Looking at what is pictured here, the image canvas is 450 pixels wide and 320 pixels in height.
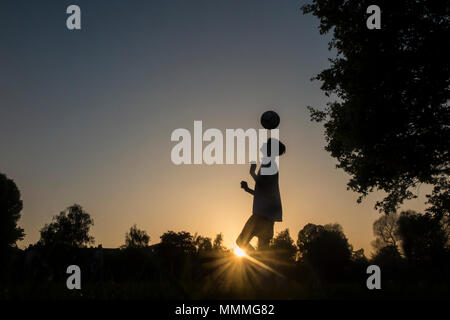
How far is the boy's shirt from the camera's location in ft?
27.4

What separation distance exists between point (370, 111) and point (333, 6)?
5.17 meters

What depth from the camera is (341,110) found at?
16719 millimetres

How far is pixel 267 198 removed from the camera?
841cm

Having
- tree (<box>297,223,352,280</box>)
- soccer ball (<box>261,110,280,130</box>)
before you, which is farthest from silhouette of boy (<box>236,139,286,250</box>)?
tree (<box>297,223,352,280</box>)

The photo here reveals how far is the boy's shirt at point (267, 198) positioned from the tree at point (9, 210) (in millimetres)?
46579

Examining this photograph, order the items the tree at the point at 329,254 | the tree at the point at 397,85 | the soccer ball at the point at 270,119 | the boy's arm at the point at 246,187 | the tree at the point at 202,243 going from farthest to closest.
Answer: the tree at the point at 329,254 < the tree at the point at 397,85 < the soccer ball at the point at 270,119 < the boy's arm at the point at 246,187 < the tree at the point at 202,243

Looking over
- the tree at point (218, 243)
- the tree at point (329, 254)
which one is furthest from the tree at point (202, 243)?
the tree at point (329, 254)

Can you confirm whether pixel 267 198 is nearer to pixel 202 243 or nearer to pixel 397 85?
pixel 202 243

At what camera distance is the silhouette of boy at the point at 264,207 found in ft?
27.3

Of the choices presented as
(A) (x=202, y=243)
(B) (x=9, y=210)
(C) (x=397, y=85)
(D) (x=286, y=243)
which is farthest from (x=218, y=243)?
(D) (x=286, y=243)

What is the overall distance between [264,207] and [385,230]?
86586mm

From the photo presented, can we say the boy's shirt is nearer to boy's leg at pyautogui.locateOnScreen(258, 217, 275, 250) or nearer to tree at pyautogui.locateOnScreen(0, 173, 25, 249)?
boy's leg at pyautogui.locateOnScreen(258, 217, 275, 250)

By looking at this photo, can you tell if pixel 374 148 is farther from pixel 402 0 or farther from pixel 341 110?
pixel 402 0

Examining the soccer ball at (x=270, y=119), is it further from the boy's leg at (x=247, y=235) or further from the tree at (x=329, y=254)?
the tree at (x=329, y=254)
